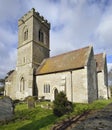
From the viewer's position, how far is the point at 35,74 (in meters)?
33.2

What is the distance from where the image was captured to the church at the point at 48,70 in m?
26.6

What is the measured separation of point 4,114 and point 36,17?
85.3 ft

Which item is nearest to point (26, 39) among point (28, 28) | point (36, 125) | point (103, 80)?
point (28, 28)

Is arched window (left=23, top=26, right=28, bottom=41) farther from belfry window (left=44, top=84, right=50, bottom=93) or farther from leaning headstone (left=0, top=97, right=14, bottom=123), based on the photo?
leaning headstone (left=0, top=97, right=14, bottom=123)

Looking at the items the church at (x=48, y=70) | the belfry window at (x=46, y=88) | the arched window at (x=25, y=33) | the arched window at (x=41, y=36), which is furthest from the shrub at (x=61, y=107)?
the arched window at (x=25, y=33)

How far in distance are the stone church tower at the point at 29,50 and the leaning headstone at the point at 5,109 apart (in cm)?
1529

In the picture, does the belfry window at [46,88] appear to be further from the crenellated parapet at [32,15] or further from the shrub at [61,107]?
the crenellated parapet at [32,15]

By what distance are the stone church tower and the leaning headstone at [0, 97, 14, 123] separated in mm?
15294

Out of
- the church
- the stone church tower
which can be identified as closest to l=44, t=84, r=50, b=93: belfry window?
the church

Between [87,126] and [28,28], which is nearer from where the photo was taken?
[87,126]

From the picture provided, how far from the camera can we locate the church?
2664 centimetres

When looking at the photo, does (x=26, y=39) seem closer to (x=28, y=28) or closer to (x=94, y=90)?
(x=28, y=28)

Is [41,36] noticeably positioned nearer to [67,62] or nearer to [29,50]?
[29,50]

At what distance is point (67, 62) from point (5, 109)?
53.1ft
